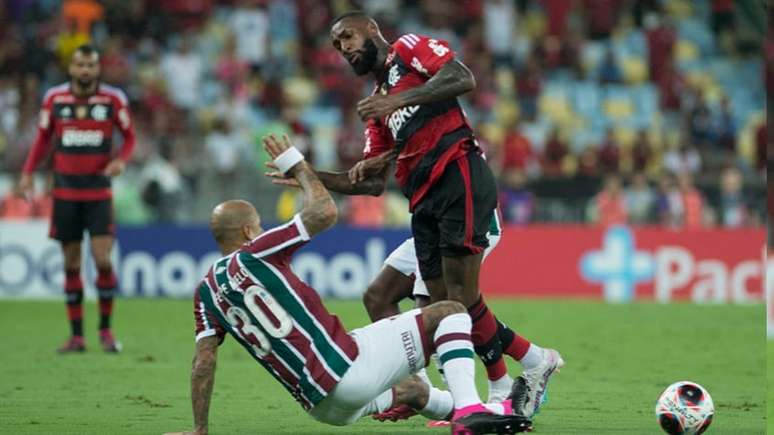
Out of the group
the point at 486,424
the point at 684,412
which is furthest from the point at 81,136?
the point at 684,412

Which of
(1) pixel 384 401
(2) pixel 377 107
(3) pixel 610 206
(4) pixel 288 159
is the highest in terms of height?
(2) pixel 377 107

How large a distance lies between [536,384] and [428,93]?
193 cm

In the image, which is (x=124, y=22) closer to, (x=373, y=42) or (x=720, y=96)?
(x=720, y=96)

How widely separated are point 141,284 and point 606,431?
11804mm

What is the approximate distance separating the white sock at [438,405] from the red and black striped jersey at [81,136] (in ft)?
18.6

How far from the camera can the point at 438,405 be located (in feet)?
24.7

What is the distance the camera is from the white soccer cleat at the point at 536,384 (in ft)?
26.8

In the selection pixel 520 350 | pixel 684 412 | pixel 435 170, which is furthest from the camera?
pixel 520 350

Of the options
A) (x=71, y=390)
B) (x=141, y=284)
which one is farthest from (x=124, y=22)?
(x=71, y=390)

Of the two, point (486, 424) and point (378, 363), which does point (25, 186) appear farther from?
point (486, 424)

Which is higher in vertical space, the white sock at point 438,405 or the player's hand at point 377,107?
the player's hand at point 377,107

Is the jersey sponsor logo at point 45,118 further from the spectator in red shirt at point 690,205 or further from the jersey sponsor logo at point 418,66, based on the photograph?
the spectator in red shirt at point 690,205

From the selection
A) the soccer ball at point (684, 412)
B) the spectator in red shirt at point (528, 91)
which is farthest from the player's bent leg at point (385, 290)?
the spectator in red shirt at point (528, 91)

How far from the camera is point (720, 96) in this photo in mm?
25109
